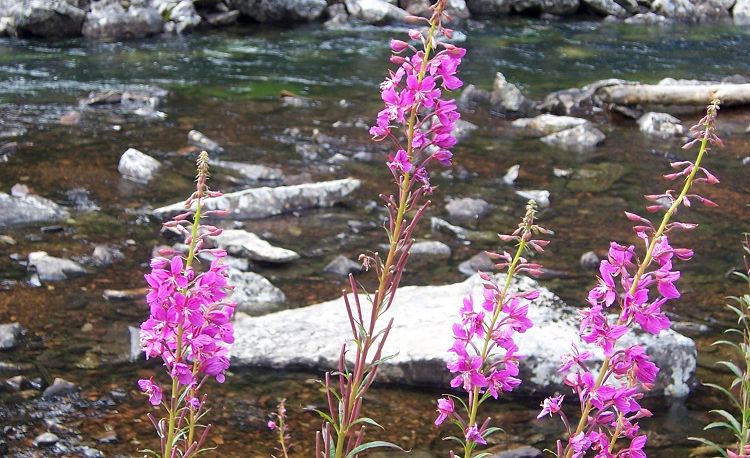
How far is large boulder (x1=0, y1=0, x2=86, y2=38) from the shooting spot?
18.1 m

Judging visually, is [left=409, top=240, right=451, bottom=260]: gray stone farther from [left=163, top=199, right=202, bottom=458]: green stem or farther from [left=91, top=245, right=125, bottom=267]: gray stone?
[left=163, top=199, right=202, bottom=458]: green stem

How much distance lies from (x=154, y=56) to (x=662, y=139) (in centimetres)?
914

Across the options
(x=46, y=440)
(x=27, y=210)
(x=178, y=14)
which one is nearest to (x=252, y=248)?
(x=27, y=210)

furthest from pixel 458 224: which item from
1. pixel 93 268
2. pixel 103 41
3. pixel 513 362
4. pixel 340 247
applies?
pixel 103 41

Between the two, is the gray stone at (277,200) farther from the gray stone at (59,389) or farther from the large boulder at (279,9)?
Answer: the large boulder at (279,9)

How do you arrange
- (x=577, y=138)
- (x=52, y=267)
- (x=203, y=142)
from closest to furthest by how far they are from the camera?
1. (x=52, y=267)
2. (x=203, y=142)
3. (x=577, y=138)

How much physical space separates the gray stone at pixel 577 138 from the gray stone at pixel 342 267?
215 inches

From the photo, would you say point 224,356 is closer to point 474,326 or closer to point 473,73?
point 474,326

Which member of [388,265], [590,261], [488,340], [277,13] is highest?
[388,265]

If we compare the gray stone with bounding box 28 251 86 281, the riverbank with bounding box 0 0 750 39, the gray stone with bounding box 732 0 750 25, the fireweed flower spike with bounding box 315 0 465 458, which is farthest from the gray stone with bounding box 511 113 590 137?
the gray stone with bounding box 732 0 750 25

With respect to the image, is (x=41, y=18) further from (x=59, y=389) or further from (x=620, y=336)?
(x=620, y=336)

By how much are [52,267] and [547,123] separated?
8.08 m

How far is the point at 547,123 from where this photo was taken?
13242 mm

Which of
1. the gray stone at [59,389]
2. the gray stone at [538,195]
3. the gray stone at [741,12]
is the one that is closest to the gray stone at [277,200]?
the gray stone at [538,195]
